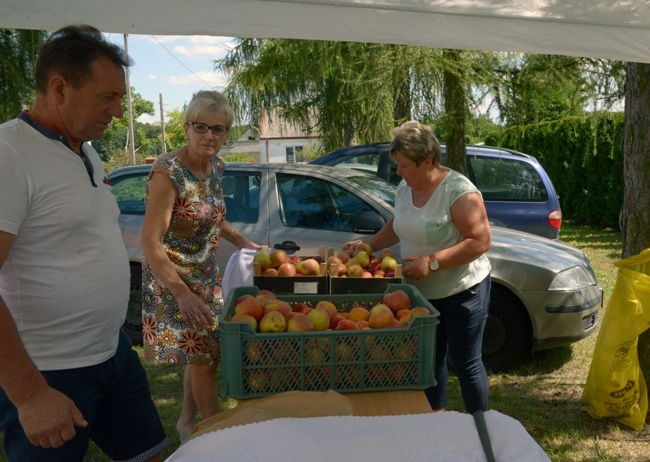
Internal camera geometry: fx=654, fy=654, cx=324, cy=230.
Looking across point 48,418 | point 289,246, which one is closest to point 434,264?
point 48,418

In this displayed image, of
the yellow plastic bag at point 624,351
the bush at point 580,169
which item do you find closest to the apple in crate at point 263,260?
the yellow plastic bag at point 624,351

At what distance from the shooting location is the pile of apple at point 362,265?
129 inches

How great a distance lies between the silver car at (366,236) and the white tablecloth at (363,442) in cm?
320

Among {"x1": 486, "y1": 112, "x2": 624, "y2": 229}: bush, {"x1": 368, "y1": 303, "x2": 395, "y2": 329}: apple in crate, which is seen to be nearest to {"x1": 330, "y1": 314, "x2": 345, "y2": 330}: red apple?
{"x1": 368, "y1": 303, "x2": 395, "y2": 329}: apple in crate

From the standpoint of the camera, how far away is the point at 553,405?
4.83 metres

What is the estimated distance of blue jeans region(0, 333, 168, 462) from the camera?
2.09 metres

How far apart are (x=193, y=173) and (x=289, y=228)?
2570 millimetres

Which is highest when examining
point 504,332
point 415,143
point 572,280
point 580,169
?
point 415,143

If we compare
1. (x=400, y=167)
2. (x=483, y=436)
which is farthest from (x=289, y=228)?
(x=483, y=436)

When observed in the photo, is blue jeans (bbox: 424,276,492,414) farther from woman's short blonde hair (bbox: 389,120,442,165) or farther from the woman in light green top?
woman's short blonde hair (bbox: 389,120,442,165)

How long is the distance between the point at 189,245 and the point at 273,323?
3.50 ft

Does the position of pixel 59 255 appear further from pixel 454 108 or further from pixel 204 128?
pixel 454 108

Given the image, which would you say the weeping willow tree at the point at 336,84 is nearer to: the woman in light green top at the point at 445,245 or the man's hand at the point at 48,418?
the woman in light green top at the point at 445,245

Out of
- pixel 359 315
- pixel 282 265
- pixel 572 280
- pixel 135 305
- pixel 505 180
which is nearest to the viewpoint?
pixel 359 315
